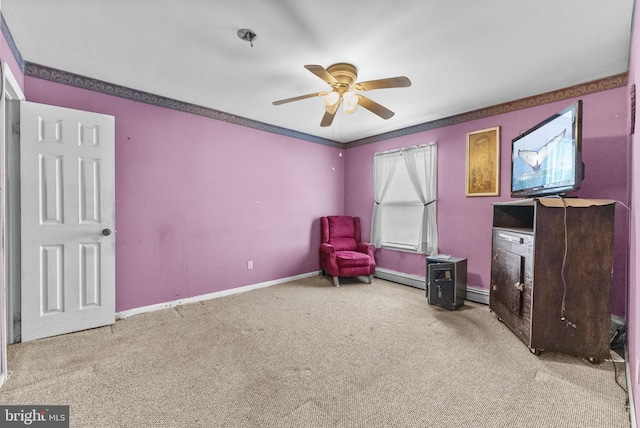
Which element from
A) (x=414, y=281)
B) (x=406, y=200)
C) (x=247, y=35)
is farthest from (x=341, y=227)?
(x=247, y=35)

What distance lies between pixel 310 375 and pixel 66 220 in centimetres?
255

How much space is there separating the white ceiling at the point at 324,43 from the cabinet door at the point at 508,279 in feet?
5.70

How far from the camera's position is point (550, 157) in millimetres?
2318

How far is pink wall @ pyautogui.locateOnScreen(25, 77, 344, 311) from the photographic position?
9.62ft

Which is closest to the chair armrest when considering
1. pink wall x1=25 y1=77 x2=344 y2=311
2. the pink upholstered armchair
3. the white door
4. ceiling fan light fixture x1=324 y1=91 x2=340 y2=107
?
the pink upholstered armchair

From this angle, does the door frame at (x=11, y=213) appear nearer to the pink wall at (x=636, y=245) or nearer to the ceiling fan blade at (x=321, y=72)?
the ceiling fan blade at (x=321, y=72)

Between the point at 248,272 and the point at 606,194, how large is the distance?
410cm

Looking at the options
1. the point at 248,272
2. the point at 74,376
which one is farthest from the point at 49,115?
the point at 248,272

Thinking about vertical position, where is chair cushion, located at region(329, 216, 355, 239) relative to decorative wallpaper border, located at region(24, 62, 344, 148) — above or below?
below

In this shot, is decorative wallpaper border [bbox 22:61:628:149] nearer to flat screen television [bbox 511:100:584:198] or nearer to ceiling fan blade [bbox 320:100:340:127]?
flat screen television [bbox 511:100:584:198]

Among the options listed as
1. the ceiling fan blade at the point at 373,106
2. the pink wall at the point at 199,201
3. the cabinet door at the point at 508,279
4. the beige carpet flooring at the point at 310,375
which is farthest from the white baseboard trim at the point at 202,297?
the ceiling fan blade at the point at 373,106

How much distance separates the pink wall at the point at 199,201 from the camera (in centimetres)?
293

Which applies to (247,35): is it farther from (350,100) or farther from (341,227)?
(341,227)

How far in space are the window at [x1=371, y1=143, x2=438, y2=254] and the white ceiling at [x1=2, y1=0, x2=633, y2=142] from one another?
120 centimetres
